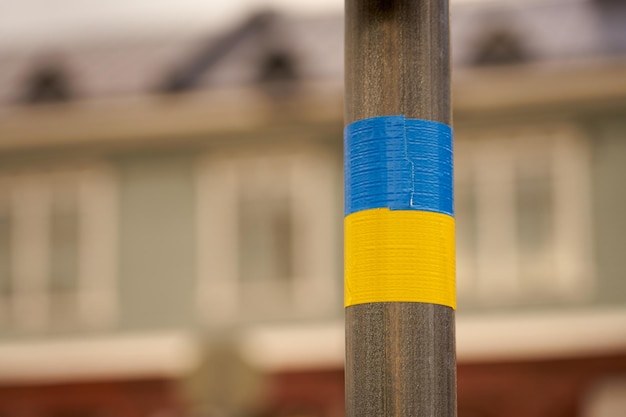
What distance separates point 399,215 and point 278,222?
1734cm

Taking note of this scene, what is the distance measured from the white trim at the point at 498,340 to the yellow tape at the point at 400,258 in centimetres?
1489

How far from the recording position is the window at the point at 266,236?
67.3 ft

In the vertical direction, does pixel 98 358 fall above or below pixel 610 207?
below

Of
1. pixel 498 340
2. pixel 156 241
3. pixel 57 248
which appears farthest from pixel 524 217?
A: pixel 57 248

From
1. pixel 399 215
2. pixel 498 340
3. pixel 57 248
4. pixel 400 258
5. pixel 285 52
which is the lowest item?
pixel 400 258

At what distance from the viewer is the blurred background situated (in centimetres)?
1938

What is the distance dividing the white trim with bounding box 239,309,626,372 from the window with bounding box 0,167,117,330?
2670mm

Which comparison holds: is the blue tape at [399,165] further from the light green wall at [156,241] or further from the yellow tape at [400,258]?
the light green wall at [156,241]

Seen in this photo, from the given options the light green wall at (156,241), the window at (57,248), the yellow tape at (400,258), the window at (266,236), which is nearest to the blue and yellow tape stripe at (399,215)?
the yellow tape at (400,258)

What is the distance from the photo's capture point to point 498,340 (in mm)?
19281

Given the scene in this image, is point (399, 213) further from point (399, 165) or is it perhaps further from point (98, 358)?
point (98, 358)

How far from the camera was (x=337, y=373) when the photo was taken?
19578 millimetres

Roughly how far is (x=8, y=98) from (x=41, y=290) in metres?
3.11

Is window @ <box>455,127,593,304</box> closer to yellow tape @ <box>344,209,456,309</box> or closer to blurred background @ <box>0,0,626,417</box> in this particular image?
blurred background @ <box>0,0,626,417</box>
